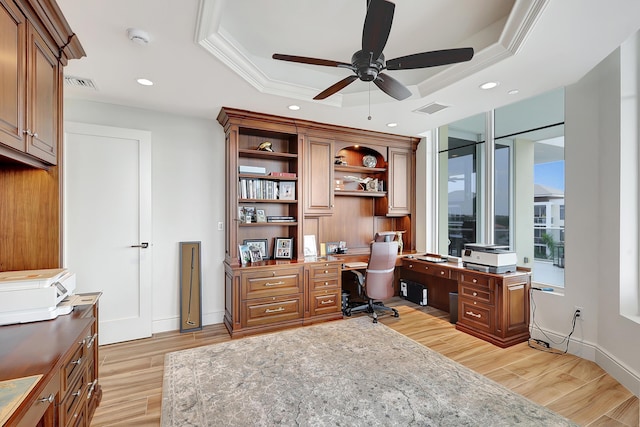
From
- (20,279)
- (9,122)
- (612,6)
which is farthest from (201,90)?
(612,6)

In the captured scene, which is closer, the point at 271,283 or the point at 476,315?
the point at 476,315

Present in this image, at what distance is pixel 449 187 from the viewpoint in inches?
185

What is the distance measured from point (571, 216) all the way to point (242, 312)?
357 cm

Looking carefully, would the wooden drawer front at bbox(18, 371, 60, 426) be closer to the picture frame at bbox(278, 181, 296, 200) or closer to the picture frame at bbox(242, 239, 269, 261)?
the picture frame at bbox(242, 239, 269, 261)

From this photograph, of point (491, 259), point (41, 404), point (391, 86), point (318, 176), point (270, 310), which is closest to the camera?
point (41, 404)

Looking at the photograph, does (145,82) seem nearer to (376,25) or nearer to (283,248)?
(376,25)

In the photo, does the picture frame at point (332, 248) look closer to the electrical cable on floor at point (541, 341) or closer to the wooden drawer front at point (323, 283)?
the wooden drawer front at point (323, 283)

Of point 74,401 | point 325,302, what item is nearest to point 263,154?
point 325,302

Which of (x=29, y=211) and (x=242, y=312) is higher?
(x=29, y=211)

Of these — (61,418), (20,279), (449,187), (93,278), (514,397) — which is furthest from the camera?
(449,187)

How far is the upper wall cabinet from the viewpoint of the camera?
1445 millimetres

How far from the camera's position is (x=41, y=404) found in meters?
1.12

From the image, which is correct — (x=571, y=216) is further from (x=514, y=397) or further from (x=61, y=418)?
(x=61, y=418)

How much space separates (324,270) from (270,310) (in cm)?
83
